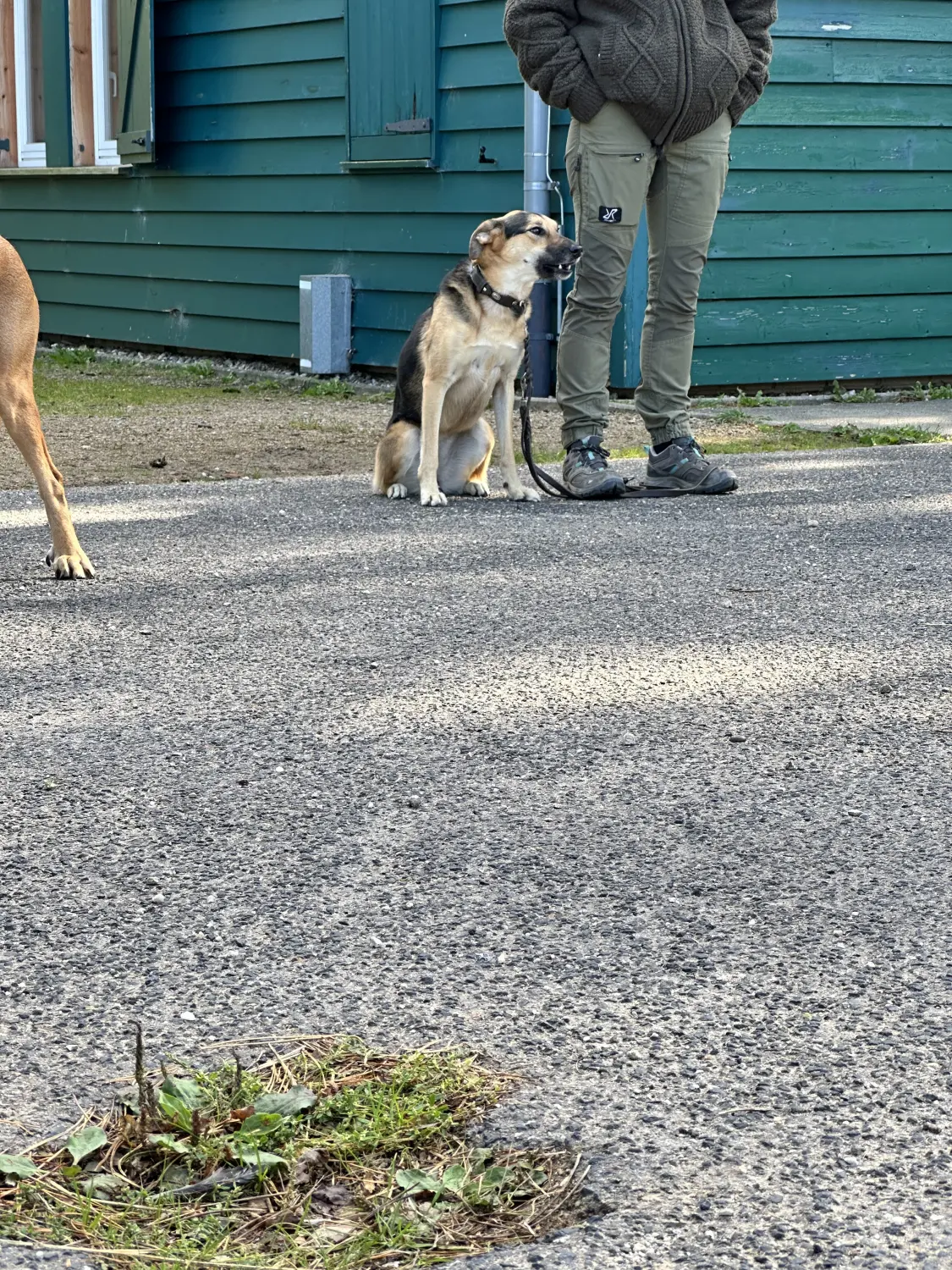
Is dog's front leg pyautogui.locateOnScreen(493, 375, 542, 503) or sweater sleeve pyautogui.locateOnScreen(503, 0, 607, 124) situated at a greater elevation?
sweater sleeve pyautogui.locateOnScreen(503, 0, 607, 124)

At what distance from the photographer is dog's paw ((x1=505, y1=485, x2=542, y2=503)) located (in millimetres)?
5871

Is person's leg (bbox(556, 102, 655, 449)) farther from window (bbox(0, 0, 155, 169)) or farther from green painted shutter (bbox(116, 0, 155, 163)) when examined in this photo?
window (bbox(0, 0, 155, 169))

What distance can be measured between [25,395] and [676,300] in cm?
256

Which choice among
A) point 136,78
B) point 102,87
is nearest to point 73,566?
point 136,78

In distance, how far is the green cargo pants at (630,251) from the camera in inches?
224

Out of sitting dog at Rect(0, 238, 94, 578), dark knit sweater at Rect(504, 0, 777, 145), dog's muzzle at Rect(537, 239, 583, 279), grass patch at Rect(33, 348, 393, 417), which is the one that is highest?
dark knit sweater at Rect(504, 0, 777, 145)

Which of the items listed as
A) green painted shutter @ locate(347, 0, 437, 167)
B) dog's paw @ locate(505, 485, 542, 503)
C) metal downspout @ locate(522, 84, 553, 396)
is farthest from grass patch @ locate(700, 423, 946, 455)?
green painted shutter @ locate(347, 0, 437, 167)

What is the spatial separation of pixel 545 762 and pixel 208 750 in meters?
0.58

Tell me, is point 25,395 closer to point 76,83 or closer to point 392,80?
point 392,80

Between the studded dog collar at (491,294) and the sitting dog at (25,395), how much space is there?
1.74 m

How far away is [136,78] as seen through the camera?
11.4m

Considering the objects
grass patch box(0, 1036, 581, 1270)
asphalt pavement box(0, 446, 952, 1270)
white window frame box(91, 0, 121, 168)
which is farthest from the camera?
white window frame box(91, 0, 121, 168)

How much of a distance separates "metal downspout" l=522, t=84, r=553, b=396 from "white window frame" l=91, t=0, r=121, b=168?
471cm

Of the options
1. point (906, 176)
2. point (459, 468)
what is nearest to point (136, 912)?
point (459, 468)
